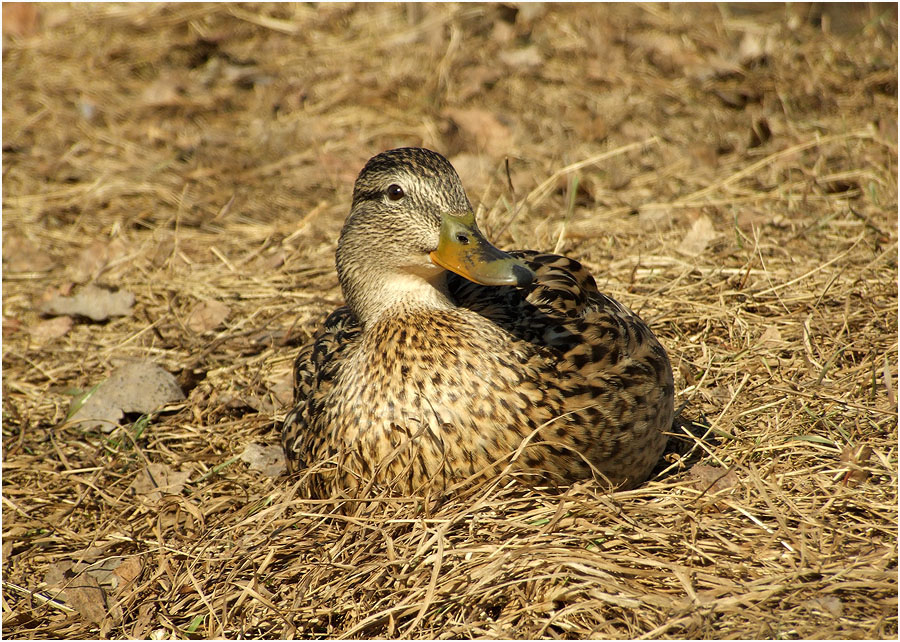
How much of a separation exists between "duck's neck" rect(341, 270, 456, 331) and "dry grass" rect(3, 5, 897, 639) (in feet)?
2.18

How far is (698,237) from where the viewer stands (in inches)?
187

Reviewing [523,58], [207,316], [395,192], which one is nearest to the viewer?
[395,192]

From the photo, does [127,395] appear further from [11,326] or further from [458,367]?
[458,367]

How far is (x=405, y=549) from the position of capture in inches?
A: 111

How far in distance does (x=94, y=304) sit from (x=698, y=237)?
3091 mm

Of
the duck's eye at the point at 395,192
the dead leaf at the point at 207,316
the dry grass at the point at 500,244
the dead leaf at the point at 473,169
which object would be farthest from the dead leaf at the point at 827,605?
the dead leaf at the point at 473,169

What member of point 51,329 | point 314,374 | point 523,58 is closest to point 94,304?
point 51,329

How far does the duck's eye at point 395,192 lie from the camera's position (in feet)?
10.5

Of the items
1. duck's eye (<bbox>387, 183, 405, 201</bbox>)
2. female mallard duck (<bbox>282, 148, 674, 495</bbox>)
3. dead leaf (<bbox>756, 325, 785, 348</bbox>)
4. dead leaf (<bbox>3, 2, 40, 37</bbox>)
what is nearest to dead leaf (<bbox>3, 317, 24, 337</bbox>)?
female mallard duck (<bbox>282, 148, 674, 495</bbox>)

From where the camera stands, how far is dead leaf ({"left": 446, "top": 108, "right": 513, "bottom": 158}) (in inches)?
236

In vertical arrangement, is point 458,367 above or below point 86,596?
above

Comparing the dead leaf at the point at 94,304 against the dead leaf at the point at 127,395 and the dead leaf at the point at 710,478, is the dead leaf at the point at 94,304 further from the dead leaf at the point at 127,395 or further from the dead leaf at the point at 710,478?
the dead leaf at the point at 710,478

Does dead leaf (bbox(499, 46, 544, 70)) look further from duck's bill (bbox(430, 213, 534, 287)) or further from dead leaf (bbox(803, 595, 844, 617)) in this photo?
dead leaf (bbox(803, 595, 844, 617))

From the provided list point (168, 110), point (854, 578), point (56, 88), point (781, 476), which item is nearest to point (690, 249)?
→ point (781, 476)
